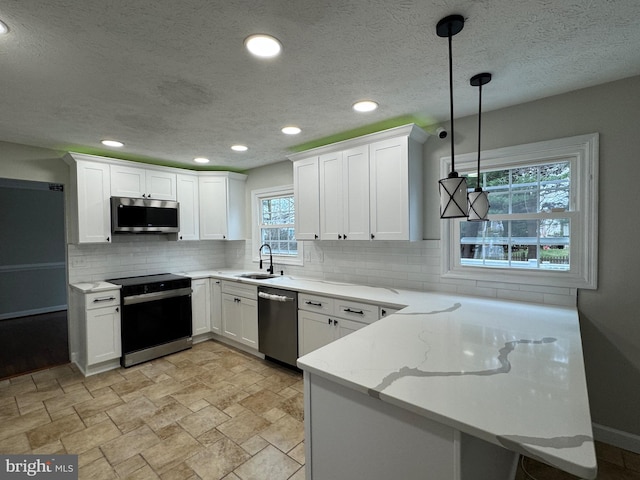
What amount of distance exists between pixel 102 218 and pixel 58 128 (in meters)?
1.07

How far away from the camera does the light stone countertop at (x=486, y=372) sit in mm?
857

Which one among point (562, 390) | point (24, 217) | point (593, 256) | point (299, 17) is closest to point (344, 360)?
point (562, 390)

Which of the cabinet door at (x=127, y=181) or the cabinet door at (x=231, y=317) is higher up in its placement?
the cabinet door at (x=127, y=181)

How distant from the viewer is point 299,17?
1413mm

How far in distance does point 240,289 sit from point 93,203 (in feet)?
6.20

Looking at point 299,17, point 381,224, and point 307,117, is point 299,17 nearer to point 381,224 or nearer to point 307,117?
point 307,117

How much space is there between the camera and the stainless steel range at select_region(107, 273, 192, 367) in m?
3.47

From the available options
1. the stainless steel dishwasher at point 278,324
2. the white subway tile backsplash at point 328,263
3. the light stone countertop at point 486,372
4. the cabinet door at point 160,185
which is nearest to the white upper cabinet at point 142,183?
the cabinet door at point 160,185

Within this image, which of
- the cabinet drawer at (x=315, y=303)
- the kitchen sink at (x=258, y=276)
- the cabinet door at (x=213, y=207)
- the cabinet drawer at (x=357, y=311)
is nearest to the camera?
the cabinet drawer at (x=357, y=311)

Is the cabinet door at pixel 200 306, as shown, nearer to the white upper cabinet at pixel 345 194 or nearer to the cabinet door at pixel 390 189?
the white upper cabinet at pixel 345 194

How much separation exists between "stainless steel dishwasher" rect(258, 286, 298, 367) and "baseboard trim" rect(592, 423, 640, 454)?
7.94 feet

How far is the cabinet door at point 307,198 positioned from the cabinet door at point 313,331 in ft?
2.80

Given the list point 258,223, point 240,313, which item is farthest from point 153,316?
point 258,223

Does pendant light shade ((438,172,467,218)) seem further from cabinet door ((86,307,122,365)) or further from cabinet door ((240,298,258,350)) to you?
cabinet door ((86,307,122,365))
